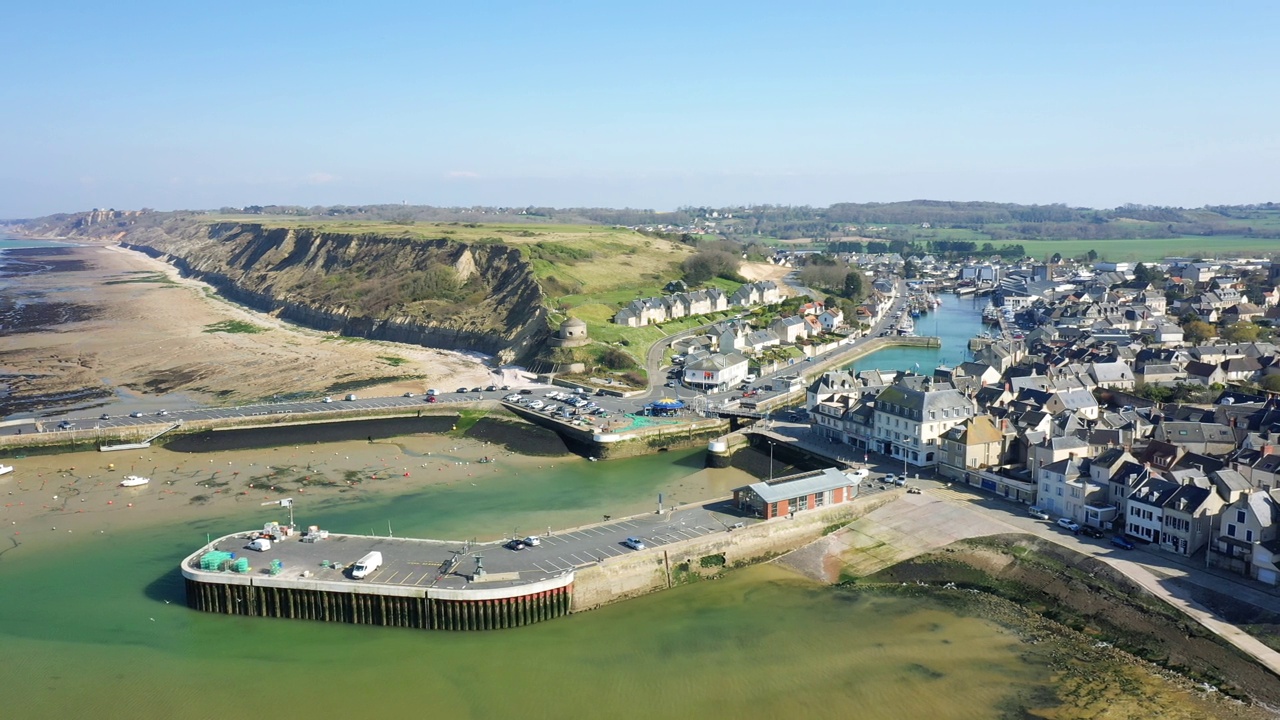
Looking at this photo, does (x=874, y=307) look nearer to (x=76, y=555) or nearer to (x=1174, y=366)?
(x=1174, y=366)

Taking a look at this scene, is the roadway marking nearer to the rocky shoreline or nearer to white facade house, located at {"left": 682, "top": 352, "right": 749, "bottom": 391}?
the rocky shoreline

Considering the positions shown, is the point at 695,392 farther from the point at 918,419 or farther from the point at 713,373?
the point at 918,419

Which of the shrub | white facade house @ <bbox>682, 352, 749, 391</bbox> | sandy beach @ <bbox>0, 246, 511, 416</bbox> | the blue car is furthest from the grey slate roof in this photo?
sandy beach @ <bbox>0, 246, 511, 416</bbox>

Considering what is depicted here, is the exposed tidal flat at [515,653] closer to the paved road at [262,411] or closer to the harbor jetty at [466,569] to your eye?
the harbor jetty at [466,569]

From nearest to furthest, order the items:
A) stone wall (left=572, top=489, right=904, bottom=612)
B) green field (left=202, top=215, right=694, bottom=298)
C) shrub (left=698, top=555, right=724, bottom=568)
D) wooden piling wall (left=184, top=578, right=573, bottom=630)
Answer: wooden piling wall (left=184, top=578, right=573, bottom=630), stone wall (left=572, top=489, right=904, bottom=612), shrub (left=698, top=555, right=724, bottom=568), green field (left=202, top=215, right=694, bottom=298)

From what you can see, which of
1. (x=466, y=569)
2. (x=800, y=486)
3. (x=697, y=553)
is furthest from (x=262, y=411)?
(x=800, y=486)

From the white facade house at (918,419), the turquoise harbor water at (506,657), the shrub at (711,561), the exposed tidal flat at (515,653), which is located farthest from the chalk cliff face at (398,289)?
the turquoise harbor water at (506,657)
